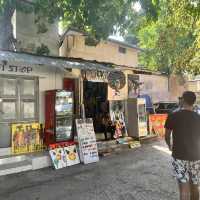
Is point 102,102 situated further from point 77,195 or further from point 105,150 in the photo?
point 77,195

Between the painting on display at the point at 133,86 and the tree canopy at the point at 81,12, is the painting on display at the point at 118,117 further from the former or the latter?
the tree canopy at the point at 81,12

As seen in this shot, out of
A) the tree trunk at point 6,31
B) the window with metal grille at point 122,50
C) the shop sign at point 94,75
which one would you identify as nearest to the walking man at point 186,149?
the shop sign at point 94,75

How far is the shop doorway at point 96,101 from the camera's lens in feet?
42.9

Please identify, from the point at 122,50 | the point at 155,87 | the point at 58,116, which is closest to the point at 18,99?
the point at 58,116

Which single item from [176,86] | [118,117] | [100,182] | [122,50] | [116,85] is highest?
[122,50]

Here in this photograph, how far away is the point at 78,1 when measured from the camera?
40.3 feet

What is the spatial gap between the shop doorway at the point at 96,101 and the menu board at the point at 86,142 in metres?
3.02

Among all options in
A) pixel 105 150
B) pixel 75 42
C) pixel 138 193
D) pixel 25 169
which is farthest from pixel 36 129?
pixel 75 42

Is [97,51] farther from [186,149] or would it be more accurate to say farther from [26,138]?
[186,149]

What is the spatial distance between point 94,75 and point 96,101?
2.45 meters

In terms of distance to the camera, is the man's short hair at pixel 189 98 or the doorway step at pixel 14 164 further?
the doorway step at pixel 14 164

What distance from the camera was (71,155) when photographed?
30.0 feet

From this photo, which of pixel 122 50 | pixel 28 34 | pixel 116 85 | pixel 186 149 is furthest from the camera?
pixel 122 50

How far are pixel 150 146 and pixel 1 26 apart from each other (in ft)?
27.0
